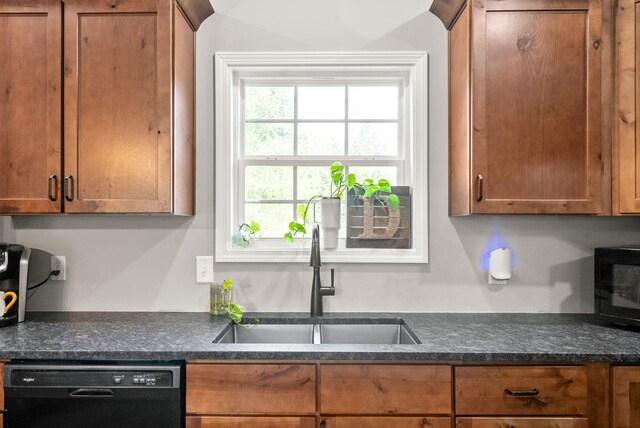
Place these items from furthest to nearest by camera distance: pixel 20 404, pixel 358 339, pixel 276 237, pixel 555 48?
pixel 276 237 → pixel 358 339 → pixel 555 48 → pixel 20 404

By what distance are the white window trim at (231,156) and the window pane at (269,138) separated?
0.15 metres

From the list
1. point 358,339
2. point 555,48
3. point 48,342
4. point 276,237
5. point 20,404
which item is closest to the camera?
point 20,404

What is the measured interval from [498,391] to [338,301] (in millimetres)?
834

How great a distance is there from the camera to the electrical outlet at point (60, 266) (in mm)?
2119

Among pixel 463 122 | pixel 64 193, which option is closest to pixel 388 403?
pixel 463 122

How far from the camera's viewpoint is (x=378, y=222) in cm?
214

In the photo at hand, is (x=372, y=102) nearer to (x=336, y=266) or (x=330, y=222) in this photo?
(x=330, y=222)

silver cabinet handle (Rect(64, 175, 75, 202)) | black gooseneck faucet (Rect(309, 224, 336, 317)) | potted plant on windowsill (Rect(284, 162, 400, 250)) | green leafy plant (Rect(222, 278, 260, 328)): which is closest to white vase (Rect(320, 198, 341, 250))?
potted plant on windowsill (Rect(284, 162, 400, 250))

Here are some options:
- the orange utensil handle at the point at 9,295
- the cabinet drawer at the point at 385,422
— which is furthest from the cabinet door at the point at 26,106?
the cabinet drawer at the point at 385,422

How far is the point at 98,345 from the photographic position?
1.53 m

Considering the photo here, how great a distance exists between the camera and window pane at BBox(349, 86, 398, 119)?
2246mm

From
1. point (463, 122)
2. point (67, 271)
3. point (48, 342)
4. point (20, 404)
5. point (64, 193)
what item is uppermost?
point (463, 122)

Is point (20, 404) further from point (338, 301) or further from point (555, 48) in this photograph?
point (555, 48)

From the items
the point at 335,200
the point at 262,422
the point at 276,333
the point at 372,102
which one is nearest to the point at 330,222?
the point at 335,200
